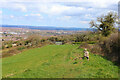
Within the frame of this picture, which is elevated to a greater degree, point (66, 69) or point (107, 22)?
point (107, 22)

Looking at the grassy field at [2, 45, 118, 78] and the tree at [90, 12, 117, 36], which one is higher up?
the tree at [90, 12, 117, 36]

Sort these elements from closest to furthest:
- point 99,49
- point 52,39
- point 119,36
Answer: point 119,36
point 99,49
point 52,39

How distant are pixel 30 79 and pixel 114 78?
400 cm

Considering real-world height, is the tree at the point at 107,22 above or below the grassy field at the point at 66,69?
above

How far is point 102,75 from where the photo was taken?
602 cm

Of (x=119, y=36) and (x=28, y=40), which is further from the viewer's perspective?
(x=28, y=40)

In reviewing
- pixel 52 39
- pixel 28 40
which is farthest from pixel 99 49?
pixel 52 39

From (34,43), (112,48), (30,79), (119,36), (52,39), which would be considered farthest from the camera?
(52,39)

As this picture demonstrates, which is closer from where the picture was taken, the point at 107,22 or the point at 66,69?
the point at 66,69

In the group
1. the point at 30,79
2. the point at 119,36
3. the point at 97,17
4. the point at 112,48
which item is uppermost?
the point at 97,17

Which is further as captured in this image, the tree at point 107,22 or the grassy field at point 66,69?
the tree at point 107,22

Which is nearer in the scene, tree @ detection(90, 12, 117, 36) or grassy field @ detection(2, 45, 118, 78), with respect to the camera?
grassy field @ detection(2, 45, 118, 78)

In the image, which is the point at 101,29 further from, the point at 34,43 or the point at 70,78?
the point at 70,78

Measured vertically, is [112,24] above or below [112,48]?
above
